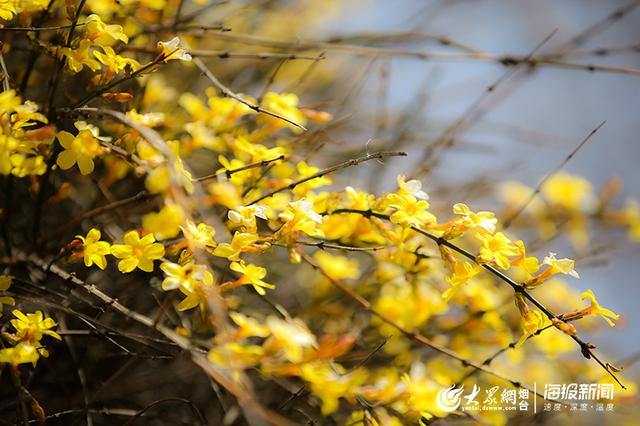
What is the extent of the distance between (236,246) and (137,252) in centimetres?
10

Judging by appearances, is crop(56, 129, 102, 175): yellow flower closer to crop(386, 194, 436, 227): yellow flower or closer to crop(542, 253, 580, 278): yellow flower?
crop(386, 194, 436, 227): yellow flower

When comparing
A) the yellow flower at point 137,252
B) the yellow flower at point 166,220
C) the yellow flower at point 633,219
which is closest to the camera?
the yellow flower at point 166,220

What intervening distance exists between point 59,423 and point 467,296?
1.92ft

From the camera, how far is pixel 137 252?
58cm

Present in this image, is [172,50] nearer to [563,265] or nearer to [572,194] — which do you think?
[563,265]

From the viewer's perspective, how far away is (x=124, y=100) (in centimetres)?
61

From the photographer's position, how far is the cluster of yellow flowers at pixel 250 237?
0.53 meters

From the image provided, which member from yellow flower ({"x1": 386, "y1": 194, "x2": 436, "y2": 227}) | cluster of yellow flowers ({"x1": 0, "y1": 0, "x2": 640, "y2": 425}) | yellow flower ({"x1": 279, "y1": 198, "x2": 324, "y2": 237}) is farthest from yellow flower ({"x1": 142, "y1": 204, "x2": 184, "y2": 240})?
yellow flower ({"x1": 386, "y1": 194, "x2": 436, "y2": 227})

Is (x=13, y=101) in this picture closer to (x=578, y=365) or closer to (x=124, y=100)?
(x=124, y=100)

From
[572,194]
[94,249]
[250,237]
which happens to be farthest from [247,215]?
[572,194]

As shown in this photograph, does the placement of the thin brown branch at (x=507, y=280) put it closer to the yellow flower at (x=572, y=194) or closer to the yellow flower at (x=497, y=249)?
the yellow flower at (x=497, y=249)

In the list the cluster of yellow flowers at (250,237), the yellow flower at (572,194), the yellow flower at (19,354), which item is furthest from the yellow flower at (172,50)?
the yellow flower at (572,194)

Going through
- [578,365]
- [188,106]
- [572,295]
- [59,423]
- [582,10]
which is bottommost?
[59,423]

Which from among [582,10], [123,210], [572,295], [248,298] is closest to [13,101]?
[123,210]
